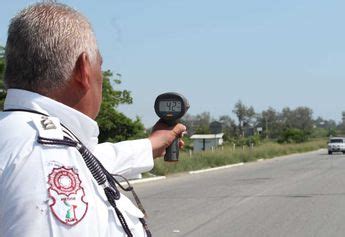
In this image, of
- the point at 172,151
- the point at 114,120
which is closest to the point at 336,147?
the point at 114,120

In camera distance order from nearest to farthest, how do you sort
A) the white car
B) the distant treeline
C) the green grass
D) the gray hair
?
the gray hair, the green grass, the white car, the distant treeline

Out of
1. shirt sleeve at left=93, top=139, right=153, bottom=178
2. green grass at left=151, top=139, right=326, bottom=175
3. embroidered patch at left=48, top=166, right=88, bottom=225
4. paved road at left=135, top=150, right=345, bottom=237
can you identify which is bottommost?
paved road at left=135, top=150, right=345, bottom=237

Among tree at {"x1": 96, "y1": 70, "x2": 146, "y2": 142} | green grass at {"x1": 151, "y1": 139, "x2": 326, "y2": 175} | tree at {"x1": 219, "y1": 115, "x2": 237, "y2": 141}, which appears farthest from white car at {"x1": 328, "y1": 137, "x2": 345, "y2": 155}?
tree at {"x1": 219, "y1": 115, "x2": 237, "y2": 141}

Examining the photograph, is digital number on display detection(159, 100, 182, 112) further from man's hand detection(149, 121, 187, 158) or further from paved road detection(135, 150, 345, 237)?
paved road detection(135, 150, 345, 237)

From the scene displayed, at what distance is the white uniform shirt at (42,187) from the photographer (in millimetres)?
1479

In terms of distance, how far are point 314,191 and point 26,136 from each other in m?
17.4

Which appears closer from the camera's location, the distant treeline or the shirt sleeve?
the shirt sleeve

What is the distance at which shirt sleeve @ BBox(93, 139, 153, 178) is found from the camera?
2717 mm

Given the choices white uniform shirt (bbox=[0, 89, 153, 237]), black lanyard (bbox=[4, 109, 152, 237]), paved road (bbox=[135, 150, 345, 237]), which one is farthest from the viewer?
paved road (bbox=[135, 150, 345, 237])

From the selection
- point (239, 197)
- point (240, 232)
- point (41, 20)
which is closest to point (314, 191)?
point (239, 197)

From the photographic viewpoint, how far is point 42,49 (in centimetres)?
178

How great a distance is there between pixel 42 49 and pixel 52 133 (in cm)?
32

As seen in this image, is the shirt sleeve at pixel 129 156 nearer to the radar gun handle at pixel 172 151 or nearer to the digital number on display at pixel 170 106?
the radar gun handle at pixel 172 151

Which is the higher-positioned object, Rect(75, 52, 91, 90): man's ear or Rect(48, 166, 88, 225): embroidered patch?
Rect(75, 52, 91, 90): man's ear
